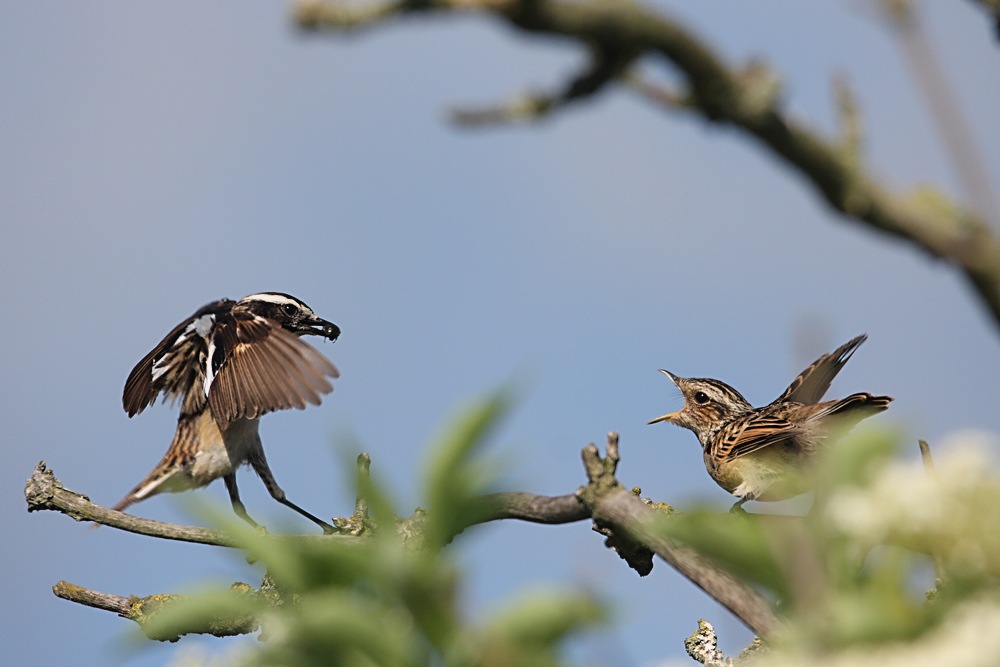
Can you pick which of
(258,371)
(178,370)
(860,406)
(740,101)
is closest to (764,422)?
(860,406)

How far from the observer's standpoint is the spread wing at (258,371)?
8719 millimetres

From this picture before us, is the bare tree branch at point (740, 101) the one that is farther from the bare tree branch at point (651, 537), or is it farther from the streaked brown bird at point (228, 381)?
the streaked brown bird at point (228, 381)

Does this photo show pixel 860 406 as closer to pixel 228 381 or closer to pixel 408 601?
pixel 228 381

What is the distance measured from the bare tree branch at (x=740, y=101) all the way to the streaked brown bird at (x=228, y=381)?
6.99 metres

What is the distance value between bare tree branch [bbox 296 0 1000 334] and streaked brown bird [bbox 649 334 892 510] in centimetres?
514

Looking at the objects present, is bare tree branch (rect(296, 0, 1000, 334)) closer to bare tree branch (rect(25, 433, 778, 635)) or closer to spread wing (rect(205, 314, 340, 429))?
bare tree branch (rect(25, 433, 778, 635))

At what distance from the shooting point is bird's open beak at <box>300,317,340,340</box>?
10203 mm

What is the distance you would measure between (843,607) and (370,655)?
785 millimetres

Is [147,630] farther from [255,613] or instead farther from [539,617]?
[539,617]

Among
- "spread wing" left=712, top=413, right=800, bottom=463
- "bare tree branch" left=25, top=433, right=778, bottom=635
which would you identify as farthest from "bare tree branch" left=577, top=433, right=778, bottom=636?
"spread wing" left=712, top=413, right=800, bottom=463

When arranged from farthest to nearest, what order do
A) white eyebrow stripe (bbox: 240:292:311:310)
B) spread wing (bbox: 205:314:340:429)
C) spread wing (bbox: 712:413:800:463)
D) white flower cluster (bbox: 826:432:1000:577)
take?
white eyebrow stripe (bbox: 240:292:311:310), spread wing (bbox: 205:314:340:429), spread wing (bbox: 712:413:800:463), white flower cluster (bbox: 826:432:1000:577)

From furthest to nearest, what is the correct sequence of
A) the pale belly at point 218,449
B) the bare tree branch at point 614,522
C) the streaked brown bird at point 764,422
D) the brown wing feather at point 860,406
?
1. the pale belly at point 218,449
2. the streaked brown bird at point 764,422
3. the brown wing feather at point 860,406
4. the bare tree branch at point 614,522

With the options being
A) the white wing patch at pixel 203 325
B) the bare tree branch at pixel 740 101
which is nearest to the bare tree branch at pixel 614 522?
the bare tree branch at pixel 740 101

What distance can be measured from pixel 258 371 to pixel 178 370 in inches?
51.3
